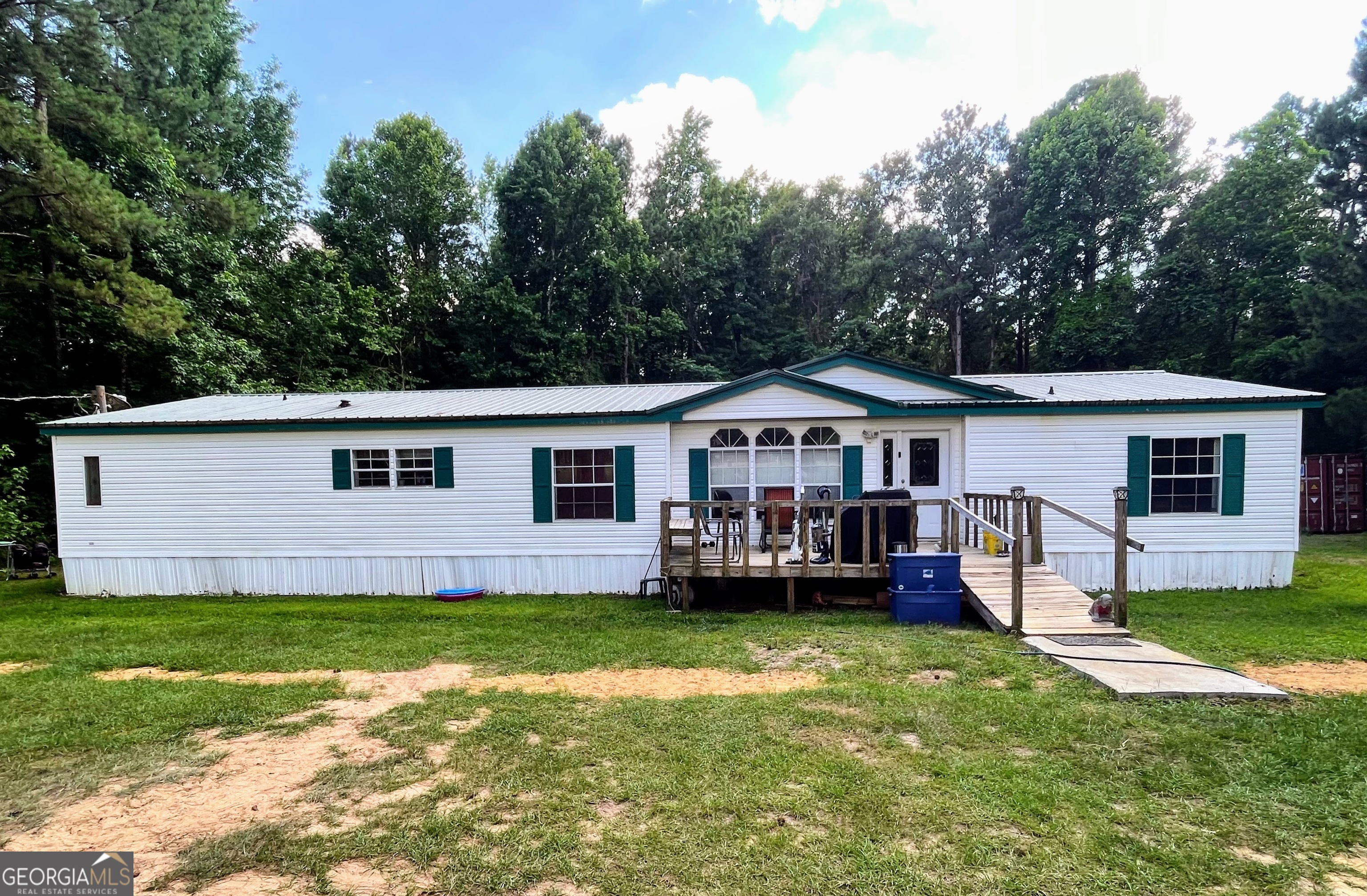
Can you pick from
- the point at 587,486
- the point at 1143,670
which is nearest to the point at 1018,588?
the point at 1143,670

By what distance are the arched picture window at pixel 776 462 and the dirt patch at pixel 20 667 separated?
9.09m

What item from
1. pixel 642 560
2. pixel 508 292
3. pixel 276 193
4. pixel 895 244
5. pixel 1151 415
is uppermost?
pixel 276 193

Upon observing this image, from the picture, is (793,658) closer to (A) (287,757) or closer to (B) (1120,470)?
(A) (287,757)

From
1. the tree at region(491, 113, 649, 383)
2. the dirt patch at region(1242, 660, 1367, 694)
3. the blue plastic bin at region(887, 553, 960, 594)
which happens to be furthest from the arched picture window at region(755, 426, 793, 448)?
the tree at region(491, 113, 649, 383)

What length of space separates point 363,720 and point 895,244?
2720cm

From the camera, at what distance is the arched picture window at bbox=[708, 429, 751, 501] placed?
33.5 feet

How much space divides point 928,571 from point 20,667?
10.0 metres

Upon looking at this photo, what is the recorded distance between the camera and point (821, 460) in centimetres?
1021

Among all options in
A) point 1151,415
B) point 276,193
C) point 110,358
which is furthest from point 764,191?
point 110,358

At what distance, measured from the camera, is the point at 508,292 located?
24.0m

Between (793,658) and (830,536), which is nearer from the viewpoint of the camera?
(793,658)

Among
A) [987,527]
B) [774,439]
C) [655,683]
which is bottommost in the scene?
[655,683]

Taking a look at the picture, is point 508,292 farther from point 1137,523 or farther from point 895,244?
point 1137,523

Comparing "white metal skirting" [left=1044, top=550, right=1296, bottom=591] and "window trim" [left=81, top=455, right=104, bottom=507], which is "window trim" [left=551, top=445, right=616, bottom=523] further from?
"window trim" [left=81, top=455, right=104, bottom=507]
